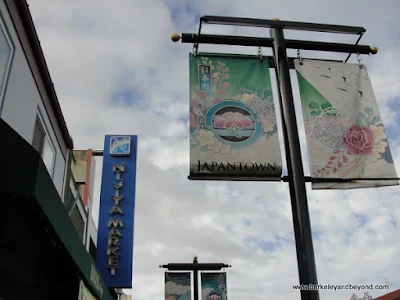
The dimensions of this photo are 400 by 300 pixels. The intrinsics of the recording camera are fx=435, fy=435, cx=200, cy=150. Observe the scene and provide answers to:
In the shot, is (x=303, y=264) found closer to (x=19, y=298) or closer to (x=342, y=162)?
(x=342, y=162)

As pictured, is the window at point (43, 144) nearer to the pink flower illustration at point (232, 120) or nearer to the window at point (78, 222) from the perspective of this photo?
the pink flower illustration at point (232, 120)

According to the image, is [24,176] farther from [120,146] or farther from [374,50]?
[120,146]

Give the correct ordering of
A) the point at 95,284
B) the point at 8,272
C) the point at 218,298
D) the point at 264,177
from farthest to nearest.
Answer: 1. the point at 218,298
2. the point at 95,284
3. the point at 8,272
4. the point at 264,177

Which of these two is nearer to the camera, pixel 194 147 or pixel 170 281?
pixel 194 147

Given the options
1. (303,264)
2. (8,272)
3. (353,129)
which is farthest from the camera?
(8,272)

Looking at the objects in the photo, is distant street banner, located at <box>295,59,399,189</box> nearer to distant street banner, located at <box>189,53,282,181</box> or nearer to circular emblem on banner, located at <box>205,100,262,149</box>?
distant street banner, located at <box>189,53,282,181</box>

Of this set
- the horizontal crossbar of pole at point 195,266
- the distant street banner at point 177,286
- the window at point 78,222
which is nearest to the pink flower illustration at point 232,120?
the distant street banner at point 177,286

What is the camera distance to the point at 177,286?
17.2 meters

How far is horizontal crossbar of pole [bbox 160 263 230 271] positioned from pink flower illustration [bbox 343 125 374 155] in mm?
13661

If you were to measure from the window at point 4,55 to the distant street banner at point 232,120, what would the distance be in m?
3.50

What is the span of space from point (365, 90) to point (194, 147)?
284cm

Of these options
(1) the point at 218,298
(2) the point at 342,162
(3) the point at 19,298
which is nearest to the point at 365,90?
(2) the point at 342,162

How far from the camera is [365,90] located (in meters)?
6.45

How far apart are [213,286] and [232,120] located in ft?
43.0
